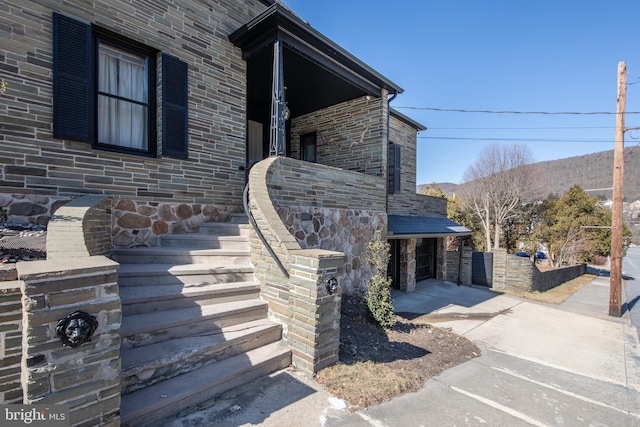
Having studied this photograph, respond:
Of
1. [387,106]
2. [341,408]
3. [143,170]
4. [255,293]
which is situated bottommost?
[341,408]

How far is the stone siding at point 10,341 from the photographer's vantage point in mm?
1602

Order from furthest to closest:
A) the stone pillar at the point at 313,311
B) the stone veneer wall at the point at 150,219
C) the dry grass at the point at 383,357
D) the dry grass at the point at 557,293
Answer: the dry grass at the point at 557,293 < the stone veneer wall at the point at 150,219 < the stone pillar at the point at 313,311 < the dry grass at the point at 383,357

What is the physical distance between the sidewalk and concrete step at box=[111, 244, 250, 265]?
1.66 m

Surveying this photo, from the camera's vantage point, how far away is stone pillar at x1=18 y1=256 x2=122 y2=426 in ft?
4.95

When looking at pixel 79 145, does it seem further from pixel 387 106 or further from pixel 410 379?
pixel 387 106

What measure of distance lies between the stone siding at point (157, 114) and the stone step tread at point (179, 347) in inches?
96.7

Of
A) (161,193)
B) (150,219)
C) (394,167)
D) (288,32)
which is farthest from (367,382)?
(394,167)

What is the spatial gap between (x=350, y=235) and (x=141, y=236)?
3730mm

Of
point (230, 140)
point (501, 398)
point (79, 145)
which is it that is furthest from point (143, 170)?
point (501, 398)

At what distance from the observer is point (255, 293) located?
356cm

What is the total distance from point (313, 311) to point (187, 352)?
1.19 metres

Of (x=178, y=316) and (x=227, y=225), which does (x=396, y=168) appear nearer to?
(x=227, y=225)

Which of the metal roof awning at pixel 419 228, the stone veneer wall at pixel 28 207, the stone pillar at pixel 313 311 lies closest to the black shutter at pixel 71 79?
the stone veneer wall at pixel 28 207

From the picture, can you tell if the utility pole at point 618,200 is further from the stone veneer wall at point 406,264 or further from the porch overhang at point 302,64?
the porch overhang at point 302,64
